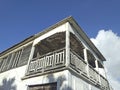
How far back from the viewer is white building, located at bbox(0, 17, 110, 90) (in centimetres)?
759

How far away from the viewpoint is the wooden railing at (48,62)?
26.5 feet

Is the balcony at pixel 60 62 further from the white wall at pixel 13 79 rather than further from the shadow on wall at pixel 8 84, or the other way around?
the shadow on wall at pixel 8 84

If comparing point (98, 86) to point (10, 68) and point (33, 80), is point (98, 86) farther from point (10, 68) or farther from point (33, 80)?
point (10, 68)

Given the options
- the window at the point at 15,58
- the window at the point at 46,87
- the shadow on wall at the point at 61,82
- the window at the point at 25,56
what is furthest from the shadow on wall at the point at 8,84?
the shadow on wall at the point at 61,82

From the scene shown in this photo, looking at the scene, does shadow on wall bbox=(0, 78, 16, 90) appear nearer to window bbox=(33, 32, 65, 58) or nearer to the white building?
the white building

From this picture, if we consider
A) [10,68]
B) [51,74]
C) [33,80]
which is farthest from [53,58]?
[10,68]

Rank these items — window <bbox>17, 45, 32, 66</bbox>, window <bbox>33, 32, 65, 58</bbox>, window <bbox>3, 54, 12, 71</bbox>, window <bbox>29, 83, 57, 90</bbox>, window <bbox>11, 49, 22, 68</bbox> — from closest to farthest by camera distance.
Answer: window <bbox>29, 83, 57, 90</bbox> → window <bbox>33, 32, 65, 58</bbox> → window <bbox>17, 45, 32, 66</bbox> → window <bbox>11, 49, 22, 68</bbox> → window <bbox>3, 54, 12, 71</bbox>

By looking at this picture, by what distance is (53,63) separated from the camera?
8.27 m

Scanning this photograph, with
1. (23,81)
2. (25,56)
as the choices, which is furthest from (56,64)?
(25,56)

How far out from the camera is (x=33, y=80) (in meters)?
8.66

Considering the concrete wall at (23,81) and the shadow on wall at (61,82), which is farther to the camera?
the concrete wall at (23,81)

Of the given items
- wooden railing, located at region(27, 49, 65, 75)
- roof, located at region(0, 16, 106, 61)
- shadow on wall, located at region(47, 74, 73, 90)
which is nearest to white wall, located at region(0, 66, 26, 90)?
wooden railing, located at region(27, 49, 65, 75)

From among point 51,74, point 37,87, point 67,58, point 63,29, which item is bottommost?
point 37,87

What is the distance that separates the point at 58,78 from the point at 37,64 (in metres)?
2.48
